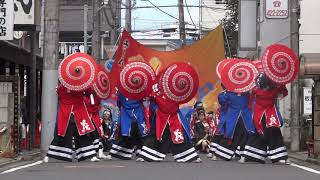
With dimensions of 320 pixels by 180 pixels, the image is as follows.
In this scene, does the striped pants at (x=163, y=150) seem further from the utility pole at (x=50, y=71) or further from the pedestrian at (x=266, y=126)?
the utility pole at (x=50, y=71)

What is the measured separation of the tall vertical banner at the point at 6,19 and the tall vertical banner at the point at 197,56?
8.70m

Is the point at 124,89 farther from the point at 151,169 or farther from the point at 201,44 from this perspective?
the point at 201,44

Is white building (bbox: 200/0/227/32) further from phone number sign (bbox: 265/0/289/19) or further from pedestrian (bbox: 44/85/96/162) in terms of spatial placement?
pedestrian (bbox: 44/85/96/162)

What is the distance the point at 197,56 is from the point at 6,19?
11854mm

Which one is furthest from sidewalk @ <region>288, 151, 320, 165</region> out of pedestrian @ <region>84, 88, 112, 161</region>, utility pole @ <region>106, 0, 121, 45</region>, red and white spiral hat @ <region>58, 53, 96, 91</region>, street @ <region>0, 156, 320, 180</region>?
utility pole @ <region>106, 0, 121, 45</region>

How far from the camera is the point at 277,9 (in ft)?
80.2

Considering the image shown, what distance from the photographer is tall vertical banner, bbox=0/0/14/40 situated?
17.4 m

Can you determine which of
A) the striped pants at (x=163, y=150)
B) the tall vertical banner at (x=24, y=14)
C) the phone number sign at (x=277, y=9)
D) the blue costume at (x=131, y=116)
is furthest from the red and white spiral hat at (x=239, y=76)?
the phone number sign at (x=277, y=9)

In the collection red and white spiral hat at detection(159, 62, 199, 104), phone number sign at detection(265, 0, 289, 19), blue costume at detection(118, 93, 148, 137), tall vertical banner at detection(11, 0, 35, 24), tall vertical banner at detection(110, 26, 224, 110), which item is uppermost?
phone number sign at detection(265, 0, 289, 19)

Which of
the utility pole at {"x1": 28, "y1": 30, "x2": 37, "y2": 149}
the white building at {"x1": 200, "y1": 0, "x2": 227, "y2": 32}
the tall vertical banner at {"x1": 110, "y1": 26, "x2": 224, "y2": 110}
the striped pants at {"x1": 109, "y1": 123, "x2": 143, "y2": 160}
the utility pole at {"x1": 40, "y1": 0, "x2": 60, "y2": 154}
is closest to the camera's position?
the striped pants at {"x1": 109, "y1": 123, "x2": 143, "y2": 160}

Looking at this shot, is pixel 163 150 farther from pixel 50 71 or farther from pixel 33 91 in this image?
pixel 33 91

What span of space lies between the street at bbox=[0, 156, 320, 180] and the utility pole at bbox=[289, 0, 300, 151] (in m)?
5.75

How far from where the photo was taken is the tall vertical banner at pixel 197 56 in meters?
27.1

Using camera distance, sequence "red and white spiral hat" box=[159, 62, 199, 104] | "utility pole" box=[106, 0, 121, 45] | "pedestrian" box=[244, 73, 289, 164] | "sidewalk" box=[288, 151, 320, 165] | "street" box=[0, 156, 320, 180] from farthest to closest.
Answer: "utility pole" box=[106, 0, 121, 45], "sidewalk" box=[288, 151, 320, 165], "red and white spiral hat" box=[159, 62, 199, 104], "pedestrian" box=[244, 73, 289, 164], "street" box=[0, 156, 320, 180]
